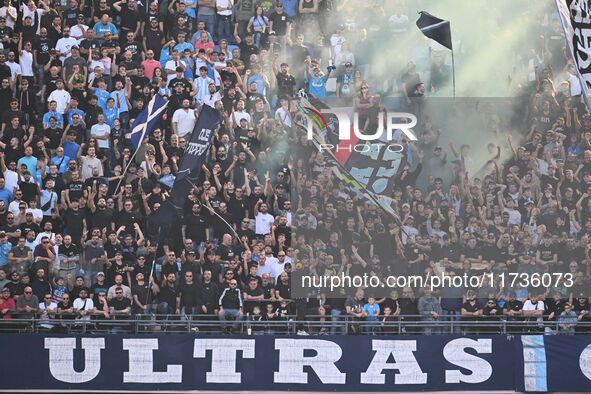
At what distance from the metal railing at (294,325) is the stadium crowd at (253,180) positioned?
4.7 inches

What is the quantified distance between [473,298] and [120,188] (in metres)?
7.32

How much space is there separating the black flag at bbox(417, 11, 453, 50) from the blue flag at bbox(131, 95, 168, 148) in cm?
564

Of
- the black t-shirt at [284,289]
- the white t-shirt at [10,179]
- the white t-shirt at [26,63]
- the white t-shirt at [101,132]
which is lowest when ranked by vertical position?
the black t-shirt at [284,289]

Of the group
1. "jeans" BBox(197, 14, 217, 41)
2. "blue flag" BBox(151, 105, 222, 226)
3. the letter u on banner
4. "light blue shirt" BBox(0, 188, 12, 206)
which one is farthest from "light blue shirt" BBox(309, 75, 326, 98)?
the letter u on banner

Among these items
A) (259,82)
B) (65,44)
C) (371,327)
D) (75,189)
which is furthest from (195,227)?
(65,44)

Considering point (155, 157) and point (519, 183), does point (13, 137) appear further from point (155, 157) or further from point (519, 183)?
point (519, 183)

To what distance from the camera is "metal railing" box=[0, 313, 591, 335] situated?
18031 millimetres

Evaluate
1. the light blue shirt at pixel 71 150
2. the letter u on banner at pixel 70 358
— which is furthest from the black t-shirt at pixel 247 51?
the letter u on banner at pixel 70 358

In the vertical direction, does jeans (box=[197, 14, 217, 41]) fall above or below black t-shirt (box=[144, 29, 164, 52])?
above

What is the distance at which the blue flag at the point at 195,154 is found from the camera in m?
19.2

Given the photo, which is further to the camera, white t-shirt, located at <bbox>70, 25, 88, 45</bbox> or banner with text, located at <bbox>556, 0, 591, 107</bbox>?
white t-shirt, located at <bbox>70, 25, 88, 45</bbox>

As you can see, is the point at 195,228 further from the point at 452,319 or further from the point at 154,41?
the point at 452,319

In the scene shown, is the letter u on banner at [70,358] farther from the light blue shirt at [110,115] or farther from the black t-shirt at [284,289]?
the light blue shirt at [110,115]

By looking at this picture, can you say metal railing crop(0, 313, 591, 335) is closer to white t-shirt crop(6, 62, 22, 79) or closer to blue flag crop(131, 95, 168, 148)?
blue flag crop(131, 95, 168, 148)
